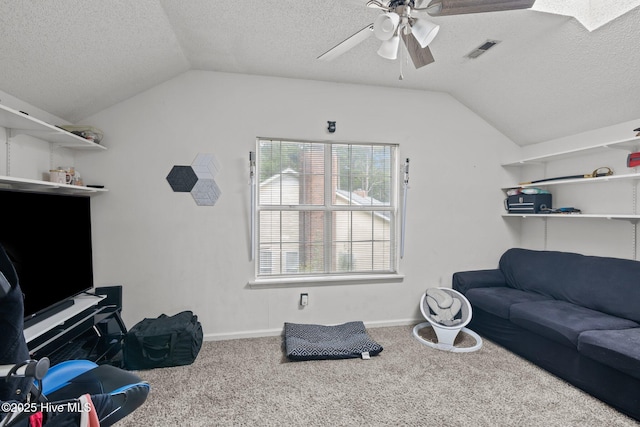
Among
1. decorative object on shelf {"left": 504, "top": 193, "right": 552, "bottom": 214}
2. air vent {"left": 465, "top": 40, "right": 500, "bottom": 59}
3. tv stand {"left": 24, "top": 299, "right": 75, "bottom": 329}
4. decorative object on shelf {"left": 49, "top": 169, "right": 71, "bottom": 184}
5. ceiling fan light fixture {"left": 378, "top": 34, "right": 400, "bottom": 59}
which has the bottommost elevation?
tv stand {"left": 24, "top": 299, "right": 75, "bottom": 329}

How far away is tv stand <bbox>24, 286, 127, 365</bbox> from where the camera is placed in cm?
190

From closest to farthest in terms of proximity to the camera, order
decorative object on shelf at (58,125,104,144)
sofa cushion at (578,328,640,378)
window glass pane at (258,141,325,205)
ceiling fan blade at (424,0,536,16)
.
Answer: ceiling fan blade at (424,0,536,16) < sofa cushion at (578,328,640,378) < decorative object on shelf at (58,125,104,144) < window glass pane at (258,141,325,205)

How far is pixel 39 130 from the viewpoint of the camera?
2.21 meters

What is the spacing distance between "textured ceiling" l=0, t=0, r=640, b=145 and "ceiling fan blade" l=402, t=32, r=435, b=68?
1.48 feet

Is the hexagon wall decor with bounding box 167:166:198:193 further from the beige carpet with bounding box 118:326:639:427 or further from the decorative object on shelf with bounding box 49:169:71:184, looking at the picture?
the beige carpet with bounding box 118:326:639:427

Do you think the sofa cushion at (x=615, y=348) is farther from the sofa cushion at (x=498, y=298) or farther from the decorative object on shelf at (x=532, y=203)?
the decorative object on shelf at (x=532, y=203)

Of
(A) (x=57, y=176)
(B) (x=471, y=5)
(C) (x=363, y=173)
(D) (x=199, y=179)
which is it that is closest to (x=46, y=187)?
(A) (x=57, y=176)

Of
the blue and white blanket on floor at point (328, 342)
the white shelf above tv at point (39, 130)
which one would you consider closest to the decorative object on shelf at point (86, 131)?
the white shelf above tv at point (39, 130)

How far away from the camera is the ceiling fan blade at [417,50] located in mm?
1898

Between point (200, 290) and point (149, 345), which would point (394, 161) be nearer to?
point (200, 290)

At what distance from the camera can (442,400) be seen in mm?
2109

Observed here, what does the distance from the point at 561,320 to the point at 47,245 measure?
150 inches

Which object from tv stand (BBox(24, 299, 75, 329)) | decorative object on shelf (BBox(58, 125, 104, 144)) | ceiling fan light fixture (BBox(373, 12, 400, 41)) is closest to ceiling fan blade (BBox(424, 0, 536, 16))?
ceiling fan light fixture (BBox(373, 12, 400, 41))

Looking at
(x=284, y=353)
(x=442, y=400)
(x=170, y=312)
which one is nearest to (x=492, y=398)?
(x=442, y=400)
